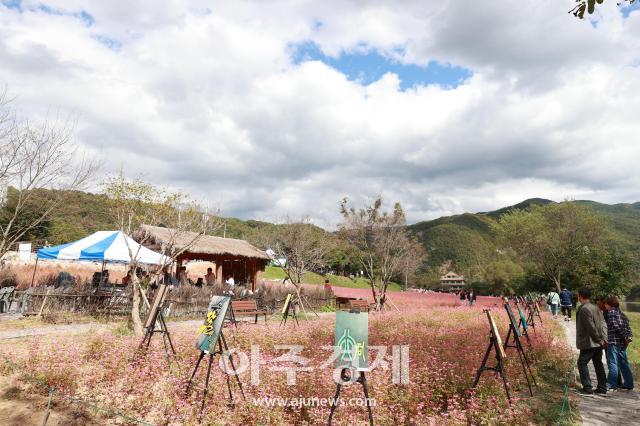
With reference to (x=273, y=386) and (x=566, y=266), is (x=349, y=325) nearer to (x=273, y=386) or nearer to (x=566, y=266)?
(x=273, y=386)

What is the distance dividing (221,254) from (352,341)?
2157cm

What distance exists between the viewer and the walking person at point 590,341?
7.12 metres

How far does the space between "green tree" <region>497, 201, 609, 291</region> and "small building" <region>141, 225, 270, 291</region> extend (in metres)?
28.3

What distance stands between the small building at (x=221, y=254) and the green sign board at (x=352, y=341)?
15665 mm

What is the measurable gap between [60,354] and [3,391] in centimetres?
107

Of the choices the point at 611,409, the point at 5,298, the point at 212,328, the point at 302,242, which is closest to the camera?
the point at 212,328

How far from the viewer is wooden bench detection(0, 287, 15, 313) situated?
13812 millimetres

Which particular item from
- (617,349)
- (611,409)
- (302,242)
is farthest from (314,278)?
(611,409)

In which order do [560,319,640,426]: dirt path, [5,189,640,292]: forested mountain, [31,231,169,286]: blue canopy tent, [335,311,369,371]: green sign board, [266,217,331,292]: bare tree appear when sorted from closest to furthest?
[335,311,369,371]: green sign board
[560,319,640,426]: dirt path
[31,231,169,286]: blue canopy tent
[5,189,640,292]: forested mountain
[266,217,331,292]: bare tree

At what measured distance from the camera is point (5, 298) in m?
13.9

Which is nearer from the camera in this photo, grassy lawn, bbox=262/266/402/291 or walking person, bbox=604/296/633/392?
walking person, bbox=604/296/633/392

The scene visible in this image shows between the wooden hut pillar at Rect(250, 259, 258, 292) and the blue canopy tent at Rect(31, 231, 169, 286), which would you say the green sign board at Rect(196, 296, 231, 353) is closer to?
the blue canopy tent at Rect(31, 231, 169, 286)

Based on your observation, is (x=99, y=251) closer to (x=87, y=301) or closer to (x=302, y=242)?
(x=87, y=301)

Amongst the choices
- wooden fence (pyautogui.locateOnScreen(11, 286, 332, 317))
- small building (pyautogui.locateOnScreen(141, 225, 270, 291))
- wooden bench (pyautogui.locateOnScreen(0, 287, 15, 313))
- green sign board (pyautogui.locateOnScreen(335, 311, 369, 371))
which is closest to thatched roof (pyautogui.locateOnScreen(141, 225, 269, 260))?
small building (pyautogui.locateOnScreen(141, 225, 270, 291))
